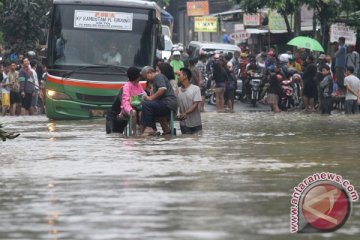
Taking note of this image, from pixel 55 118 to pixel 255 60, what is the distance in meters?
15.0

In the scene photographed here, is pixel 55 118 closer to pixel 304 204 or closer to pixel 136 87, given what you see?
pixel 136 87

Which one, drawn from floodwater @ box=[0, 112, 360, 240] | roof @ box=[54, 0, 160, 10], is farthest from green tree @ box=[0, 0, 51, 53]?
floodwater @ box=[0, 112, 360, 240]

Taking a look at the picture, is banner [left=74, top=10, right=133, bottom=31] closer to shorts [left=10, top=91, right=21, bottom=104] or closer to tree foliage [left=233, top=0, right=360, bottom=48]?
tree foliage [left=233, top=0, right=360, bottom=48]

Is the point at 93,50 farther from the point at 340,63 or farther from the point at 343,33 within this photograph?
the point at 343,33

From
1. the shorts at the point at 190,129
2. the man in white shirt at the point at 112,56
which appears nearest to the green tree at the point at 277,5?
the man in white shirt at the point at 112,56

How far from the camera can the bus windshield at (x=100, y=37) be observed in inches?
1125

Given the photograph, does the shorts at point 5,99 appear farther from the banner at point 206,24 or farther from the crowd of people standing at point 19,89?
the banner at point 206,24

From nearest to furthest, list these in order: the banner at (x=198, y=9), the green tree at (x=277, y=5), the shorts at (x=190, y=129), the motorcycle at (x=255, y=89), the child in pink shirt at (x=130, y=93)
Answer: the child in pink shirt at (x=130, y=93)
the shorts at (x=190, y=129)
the motorcycle at (x=255, y=89)
the green tree at (x=277, y=5)
the banner at (x=198, y=9)

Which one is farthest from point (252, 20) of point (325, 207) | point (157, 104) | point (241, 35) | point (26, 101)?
point (325, 207)

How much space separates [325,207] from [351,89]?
70.3ft

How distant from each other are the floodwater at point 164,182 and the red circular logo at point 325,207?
12 centimetres

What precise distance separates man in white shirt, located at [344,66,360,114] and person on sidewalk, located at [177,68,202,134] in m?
9.86

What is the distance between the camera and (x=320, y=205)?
1011cm

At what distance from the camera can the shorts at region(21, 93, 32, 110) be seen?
119ft
